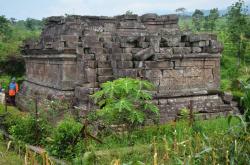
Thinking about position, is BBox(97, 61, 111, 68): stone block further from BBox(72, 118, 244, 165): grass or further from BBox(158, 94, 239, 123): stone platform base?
BBox(72, 118, 244, 165): grass

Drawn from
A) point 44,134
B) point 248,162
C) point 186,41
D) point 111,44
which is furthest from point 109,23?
point 248,162

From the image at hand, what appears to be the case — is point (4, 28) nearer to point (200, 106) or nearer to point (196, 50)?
point (196, 50)

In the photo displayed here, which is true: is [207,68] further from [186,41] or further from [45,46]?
[45,46]

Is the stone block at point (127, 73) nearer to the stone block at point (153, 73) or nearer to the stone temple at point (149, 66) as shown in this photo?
the stone temple at point (149, 66)

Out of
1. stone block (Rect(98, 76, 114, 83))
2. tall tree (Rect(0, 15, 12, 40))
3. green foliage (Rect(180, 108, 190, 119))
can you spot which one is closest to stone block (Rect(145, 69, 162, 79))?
green foliage (Rect(180, 108, 190, 119))

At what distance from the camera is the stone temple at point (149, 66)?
11836mm

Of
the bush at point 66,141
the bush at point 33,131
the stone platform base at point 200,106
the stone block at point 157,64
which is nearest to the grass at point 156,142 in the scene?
the bush at point 66,141

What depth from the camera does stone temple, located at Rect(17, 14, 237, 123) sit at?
11.8 m

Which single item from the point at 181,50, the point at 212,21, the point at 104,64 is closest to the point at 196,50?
the point at 181,50

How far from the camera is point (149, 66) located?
38.4 feet

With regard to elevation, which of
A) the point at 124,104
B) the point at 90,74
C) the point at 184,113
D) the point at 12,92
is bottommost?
the point at 12,92

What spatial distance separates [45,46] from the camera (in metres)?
15.5

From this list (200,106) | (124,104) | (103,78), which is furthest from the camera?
(103,78)

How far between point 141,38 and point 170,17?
5543 millimetres
